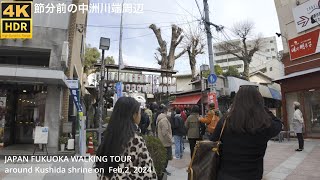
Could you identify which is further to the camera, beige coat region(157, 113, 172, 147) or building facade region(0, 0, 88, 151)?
building facade region(0, 0, 88, 151)

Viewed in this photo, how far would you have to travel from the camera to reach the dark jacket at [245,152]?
9.01 feet

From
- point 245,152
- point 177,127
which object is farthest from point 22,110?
point 245,152

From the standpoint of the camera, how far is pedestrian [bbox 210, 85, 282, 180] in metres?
2.74

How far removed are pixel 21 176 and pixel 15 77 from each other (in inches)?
167

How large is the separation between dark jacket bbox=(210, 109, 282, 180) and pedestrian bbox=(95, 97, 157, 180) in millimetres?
683

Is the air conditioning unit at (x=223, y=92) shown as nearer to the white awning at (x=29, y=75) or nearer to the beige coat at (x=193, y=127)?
the beige coat at (x=193, y=127)

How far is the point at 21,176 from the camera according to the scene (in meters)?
8.22

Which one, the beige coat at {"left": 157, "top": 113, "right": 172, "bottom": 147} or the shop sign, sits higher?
the shop sign

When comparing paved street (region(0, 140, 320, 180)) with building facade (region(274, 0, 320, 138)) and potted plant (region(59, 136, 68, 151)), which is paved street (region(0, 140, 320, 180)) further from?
building facade (region(274, 0, 320, 138))

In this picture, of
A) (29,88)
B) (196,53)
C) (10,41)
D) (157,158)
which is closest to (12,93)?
(29,88)

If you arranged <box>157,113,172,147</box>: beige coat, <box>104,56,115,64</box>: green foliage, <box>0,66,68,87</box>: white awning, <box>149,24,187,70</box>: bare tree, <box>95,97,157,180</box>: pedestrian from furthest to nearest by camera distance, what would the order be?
<box>104,56,115,64</box>: green foliage < <box>149,24,187,70</box>: bare tree < <box>0,66,68,87</box>: white awning < <box>157,113,172,147</box>: beige coat < <box>95,97,157,180</box>: pedestrian

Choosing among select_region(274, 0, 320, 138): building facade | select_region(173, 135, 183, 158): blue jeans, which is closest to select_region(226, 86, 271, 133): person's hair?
select_region(173, 135, 183, 158): blue jeans

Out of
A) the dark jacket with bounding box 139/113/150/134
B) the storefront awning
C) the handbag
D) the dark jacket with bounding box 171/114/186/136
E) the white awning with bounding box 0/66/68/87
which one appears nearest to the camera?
the handbag

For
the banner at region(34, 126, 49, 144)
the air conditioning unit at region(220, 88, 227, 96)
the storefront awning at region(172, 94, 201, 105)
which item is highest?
the air conditioning unit at region(220, 88, 227, 96)
